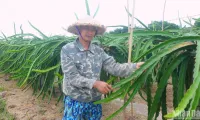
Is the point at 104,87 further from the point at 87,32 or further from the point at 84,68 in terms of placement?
the point at 87,32

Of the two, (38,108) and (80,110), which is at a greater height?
(80,110)

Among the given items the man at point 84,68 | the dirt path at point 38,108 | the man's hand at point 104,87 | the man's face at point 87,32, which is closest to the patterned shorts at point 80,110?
the man at point 84,68

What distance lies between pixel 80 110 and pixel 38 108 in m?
1.18

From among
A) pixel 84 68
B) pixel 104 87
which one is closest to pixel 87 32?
pixel 84 68

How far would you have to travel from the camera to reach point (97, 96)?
1510 mm

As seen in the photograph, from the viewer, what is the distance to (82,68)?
143 centimetres

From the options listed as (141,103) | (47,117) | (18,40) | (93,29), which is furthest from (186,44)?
(18,40)

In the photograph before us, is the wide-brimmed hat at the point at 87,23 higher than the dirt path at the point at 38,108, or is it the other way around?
the wide-brimmed hat at the point at 87,23

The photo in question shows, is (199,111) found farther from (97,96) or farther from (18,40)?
(18,40)

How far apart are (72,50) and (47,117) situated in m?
1.14

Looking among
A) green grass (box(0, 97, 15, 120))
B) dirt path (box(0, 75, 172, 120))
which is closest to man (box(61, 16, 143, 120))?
dirt path (box(0, 75, 172, 120))

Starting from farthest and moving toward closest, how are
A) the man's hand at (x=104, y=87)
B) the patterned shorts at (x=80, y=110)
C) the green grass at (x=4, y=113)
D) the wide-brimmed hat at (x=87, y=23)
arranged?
1. the green grass at (x=4, y=113)
2. the patterned shorts at (x=80, y=110)
3. the wide-brimmed hat at (x=87, y=23)
4. the man's hand at (x=104, y=87)

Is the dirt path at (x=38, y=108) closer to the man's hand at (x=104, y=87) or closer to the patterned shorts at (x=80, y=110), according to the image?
the patterned shorts at (x=80, y=110)

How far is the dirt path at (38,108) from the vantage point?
2.33 meters
